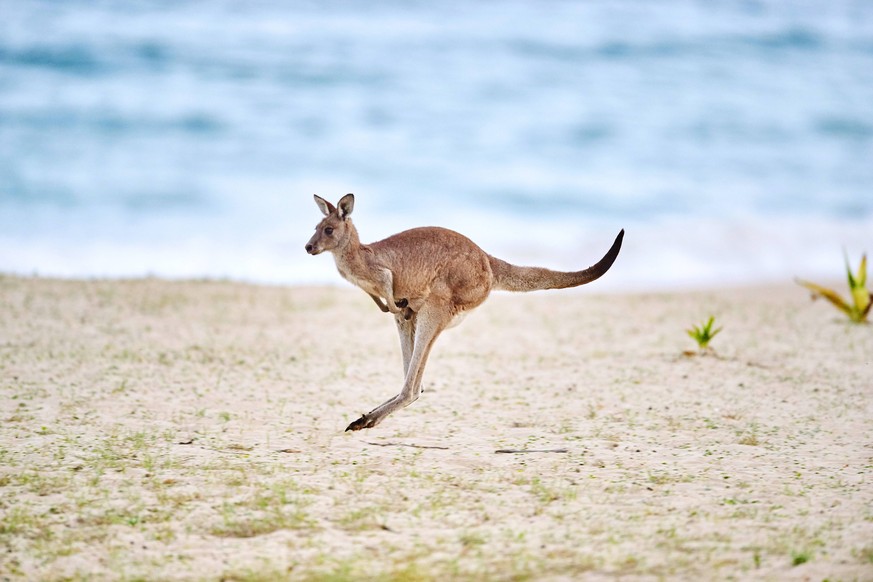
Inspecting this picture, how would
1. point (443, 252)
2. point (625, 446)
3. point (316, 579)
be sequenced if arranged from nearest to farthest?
point (316, 579) → point (625, 446) → point (443, 252)

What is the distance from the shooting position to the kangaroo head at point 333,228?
5961 mm

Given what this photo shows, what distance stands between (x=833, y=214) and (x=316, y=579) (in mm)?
16994

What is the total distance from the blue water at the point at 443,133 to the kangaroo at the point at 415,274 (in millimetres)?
8238

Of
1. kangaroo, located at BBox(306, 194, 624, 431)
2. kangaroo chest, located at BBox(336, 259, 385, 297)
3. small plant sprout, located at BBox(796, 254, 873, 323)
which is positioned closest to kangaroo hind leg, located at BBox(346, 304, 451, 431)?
kangaroo, located at BBox(306, 194, 624, 431)

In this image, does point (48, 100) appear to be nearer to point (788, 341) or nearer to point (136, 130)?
point (136, 130)

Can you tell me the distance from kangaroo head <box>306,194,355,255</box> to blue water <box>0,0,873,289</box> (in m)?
8.28

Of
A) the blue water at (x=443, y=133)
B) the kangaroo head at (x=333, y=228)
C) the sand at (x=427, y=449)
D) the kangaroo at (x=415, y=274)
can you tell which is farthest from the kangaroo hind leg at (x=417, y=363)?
the blue water at (x=443, y=133)

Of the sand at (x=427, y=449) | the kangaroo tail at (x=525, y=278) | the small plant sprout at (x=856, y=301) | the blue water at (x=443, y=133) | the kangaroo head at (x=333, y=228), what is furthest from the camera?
the blue water at (x=443, y=133)

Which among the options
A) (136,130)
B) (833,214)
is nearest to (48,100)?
(136,130)

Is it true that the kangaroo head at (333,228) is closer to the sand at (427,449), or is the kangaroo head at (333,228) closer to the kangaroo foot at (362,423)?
the kangaroo foot at (362,423)

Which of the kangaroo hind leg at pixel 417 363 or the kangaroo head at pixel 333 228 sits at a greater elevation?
the kangaroo head at pixel 333 228

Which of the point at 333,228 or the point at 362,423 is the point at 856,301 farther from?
the point at 333,228

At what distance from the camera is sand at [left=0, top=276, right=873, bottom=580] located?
4.12 meters

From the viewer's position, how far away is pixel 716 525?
442 centimetres
